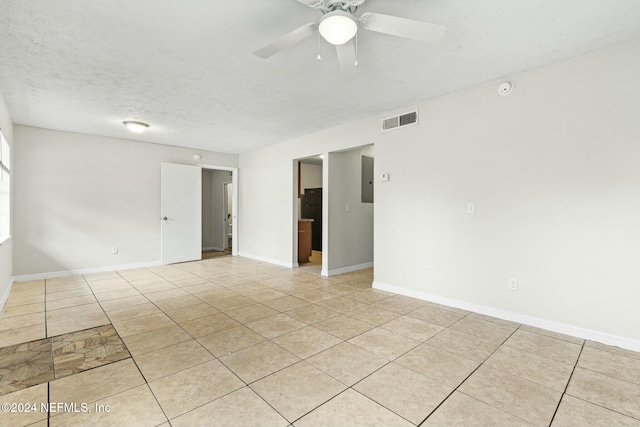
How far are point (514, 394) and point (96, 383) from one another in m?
2.69

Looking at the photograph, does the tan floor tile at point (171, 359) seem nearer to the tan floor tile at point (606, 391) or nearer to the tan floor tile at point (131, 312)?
the tan floor tile at point (131, 312)

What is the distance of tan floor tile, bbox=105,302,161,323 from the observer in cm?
312

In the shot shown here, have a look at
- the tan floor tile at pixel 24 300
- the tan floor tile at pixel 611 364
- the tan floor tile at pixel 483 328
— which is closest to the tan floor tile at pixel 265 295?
the tan floor tile at pixel 483 328

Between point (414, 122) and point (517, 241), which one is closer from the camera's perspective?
point (517, 241)

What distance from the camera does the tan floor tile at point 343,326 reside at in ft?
8.91

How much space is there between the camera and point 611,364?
2168 mm

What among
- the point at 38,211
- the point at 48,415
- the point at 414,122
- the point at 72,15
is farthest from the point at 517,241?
the point at 38,211

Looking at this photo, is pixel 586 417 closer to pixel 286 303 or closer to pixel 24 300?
pixel 286 303

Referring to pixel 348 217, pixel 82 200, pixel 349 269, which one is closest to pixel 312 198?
pixel 348 217

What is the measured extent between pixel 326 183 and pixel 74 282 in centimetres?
426

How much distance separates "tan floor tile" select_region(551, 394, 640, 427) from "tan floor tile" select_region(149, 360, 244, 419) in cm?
188

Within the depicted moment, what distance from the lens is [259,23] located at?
6.98 ft

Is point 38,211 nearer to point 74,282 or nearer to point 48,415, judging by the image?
point 74,282

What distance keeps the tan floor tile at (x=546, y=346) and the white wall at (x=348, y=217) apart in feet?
9.59
